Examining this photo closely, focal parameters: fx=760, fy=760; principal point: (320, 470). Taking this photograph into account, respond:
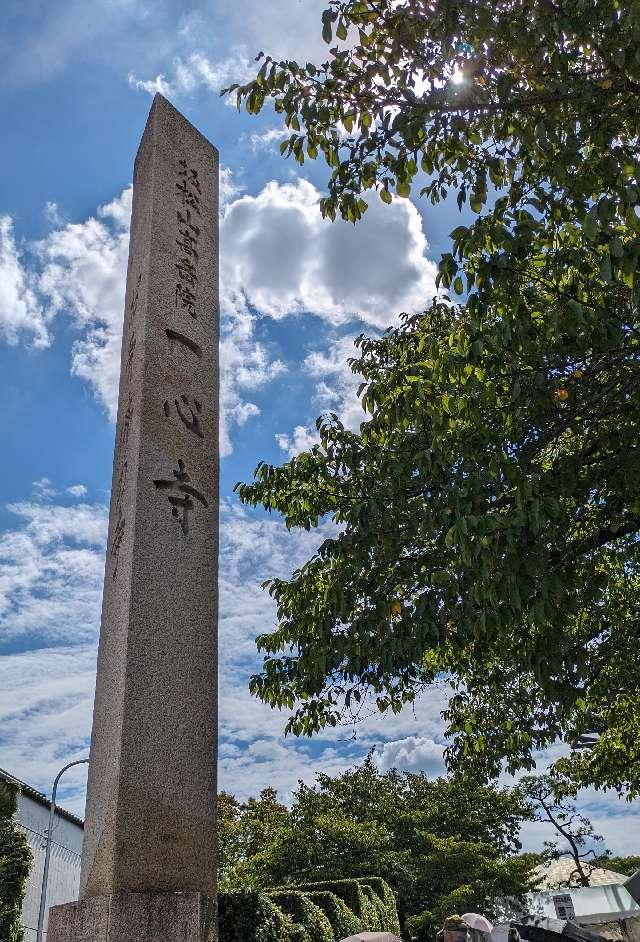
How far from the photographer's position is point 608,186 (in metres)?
4.57

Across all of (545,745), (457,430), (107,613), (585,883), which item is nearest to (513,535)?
(457,430)

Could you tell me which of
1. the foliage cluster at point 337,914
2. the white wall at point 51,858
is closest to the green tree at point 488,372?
the foliage cluster at point 337,914

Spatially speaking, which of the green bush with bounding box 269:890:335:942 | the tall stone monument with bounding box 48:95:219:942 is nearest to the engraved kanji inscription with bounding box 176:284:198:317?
the tall stone monument with bounding box 48:95:219:942

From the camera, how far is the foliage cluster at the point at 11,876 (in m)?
13.9

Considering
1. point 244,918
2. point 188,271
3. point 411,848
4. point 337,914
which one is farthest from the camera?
point 411,848

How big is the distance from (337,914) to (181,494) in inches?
579

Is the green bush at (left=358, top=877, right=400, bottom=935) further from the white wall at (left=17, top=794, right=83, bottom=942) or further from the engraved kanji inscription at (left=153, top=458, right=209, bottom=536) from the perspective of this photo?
the engraved kanji inscription at (left=153, top=458, right=209, bottom=536)

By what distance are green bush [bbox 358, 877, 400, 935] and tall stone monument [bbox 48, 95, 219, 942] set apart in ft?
60.6

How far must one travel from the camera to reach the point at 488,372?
6027 millimetres

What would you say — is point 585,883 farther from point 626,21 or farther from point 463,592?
point 626,21

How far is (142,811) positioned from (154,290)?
359 centimetres

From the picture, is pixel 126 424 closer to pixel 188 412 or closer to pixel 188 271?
pixel 188 412

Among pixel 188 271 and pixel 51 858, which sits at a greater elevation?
pixel 51 858

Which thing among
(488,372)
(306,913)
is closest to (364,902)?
(306,913)
